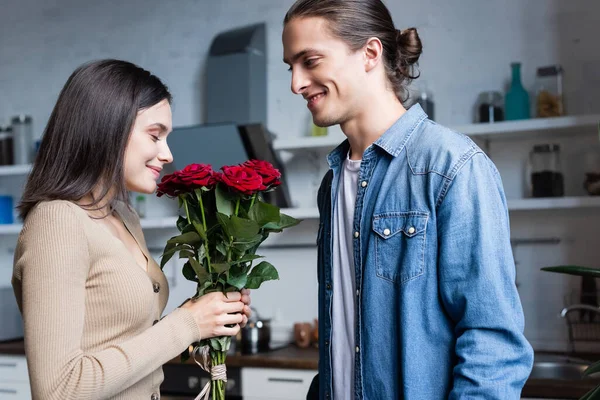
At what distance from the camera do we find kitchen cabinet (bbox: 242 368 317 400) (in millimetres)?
3100

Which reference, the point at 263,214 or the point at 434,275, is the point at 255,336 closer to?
the point at 263,214

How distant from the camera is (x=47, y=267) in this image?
1.36 metres

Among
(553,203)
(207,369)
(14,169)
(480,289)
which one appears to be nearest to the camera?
(480,289)

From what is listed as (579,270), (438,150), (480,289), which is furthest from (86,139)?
(579,270)

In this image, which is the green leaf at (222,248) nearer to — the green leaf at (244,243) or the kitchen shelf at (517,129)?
the green leaf at (244,243)

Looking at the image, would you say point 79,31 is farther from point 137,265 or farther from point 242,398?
point 137,265

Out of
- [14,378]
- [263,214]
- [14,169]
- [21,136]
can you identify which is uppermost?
[21,136]

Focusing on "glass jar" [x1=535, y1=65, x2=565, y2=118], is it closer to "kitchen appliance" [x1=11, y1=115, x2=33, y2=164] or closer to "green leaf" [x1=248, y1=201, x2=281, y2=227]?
"green leaf" [x1=248, y1=201, x2=281, y2=227]

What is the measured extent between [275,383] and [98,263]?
186 cm

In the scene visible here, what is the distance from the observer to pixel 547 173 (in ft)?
10.6

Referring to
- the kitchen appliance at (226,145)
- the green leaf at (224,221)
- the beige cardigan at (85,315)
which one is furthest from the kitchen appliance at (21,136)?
the green leaf at (224,221)

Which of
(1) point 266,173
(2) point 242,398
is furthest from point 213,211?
(2) point 242,398

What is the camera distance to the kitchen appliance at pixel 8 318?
425cm

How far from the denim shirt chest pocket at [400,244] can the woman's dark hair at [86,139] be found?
612 mm
